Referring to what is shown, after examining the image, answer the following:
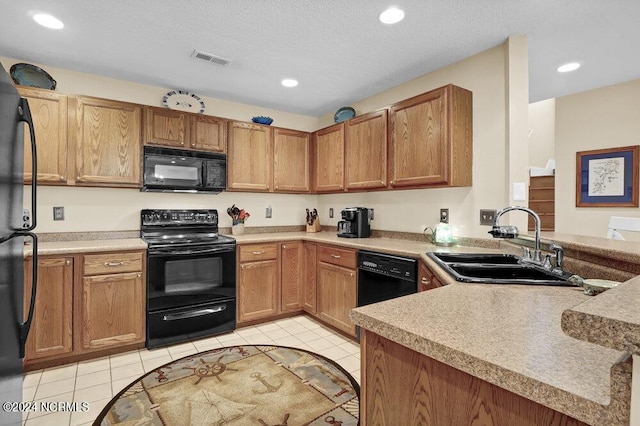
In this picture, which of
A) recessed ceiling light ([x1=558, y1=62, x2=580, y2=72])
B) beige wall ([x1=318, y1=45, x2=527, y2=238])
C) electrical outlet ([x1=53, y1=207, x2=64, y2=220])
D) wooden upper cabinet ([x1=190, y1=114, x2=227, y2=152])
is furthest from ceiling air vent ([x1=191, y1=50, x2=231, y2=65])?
recessed ceiling light ([x1=558, y1=62, x2=580, y2=72])

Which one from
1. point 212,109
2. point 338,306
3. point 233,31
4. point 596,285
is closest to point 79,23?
point 233,31

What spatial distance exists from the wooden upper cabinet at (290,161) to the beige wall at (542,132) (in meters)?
4.59

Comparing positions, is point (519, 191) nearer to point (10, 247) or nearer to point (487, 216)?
point (487, 216)

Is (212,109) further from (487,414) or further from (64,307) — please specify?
(487,414)

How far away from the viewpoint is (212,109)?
3660 millimetres

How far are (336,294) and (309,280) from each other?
50 cm

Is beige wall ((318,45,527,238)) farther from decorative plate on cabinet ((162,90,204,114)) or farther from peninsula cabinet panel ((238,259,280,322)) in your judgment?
decorative plate on cabinet ((162,90,204,114))

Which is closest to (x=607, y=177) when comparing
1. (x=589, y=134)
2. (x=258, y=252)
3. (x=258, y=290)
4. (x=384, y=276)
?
(x=589, y=134)

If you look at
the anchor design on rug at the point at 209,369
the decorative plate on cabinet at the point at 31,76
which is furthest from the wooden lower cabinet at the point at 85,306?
the decorative plate on cabinet at the point at 31,76

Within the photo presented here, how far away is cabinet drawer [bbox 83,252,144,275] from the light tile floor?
0.73 m

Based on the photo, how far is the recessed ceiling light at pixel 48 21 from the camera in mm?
2117

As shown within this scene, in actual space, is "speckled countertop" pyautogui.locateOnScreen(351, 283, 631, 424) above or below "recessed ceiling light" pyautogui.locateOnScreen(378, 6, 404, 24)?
below

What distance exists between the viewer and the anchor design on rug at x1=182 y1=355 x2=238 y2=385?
235 cm

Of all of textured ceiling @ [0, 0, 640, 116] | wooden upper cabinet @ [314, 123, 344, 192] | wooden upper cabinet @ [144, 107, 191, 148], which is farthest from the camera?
wooden upper cabinet @ [314, 123, 344, 192]
